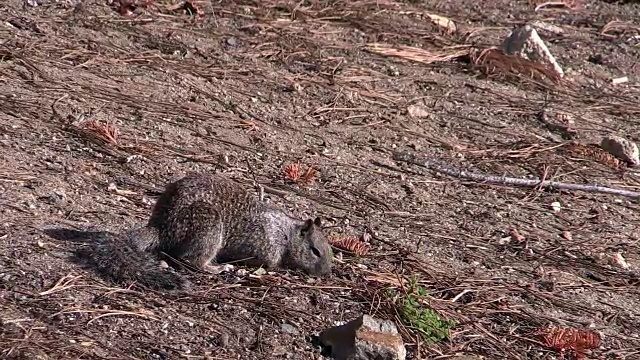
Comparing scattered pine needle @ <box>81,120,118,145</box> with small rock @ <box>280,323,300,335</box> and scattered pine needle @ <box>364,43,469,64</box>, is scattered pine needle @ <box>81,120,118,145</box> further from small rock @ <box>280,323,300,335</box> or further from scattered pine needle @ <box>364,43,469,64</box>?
scattered pine needle @ <box>364,43,469,64</box>

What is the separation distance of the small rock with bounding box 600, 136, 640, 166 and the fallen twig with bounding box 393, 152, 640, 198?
0.60 m

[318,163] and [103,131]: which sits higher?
[103,131]

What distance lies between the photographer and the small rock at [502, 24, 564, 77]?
947cm

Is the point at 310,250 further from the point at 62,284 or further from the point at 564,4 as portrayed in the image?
the point at 564,4

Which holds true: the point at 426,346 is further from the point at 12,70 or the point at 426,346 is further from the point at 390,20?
the point at 390,20

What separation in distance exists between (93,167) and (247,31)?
2.98m

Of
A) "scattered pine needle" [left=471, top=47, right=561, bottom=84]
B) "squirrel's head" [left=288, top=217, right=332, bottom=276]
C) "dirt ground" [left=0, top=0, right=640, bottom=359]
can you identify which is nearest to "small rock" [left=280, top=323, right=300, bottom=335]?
"dirt ground" [left=0, top=0, right=640, bottom=359]

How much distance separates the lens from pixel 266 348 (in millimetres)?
4965

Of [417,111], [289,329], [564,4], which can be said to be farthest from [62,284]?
[564,4]

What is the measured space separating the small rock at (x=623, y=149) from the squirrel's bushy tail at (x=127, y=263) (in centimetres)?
422

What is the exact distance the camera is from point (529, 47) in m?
9.50

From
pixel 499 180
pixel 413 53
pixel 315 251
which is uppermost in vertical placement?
pixel 315 251

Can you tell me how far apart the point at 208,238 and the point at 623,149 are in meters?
3.97

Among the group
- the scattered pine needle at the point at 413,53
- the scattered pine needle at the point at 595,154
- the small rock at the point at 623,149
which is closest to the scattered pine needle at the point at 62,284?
the scattered pine needle at the point at 595,154
